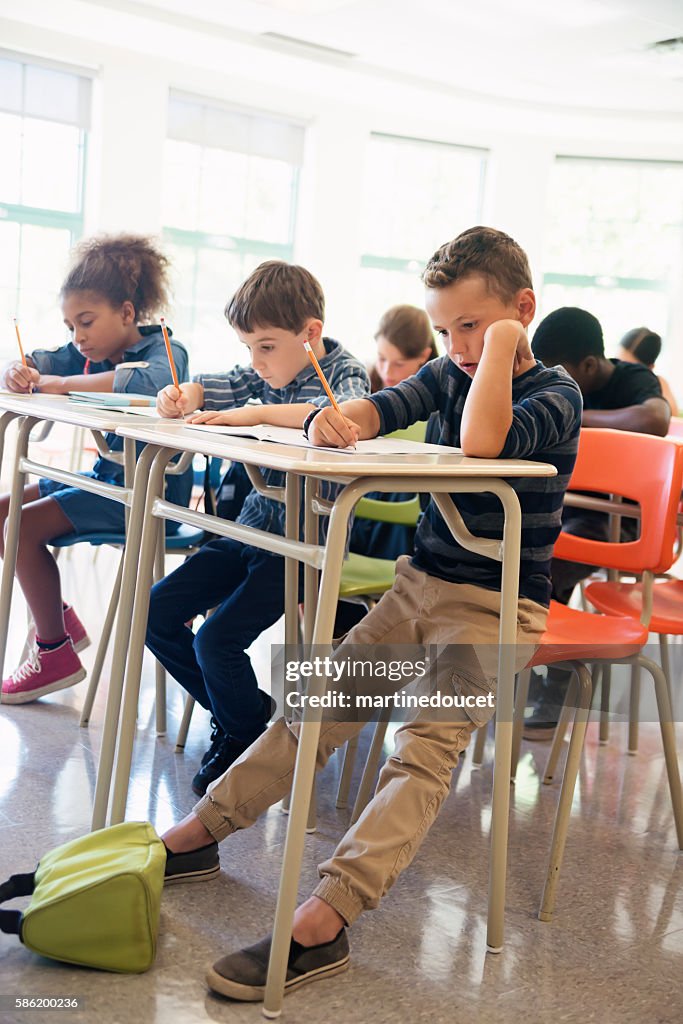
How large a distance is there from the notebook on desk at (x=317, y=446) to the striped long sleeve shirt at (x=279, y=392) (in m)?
0.17

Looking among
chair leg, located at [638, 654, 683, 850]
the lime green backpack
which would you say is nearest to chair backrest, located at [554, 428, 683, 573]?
chair leg, located at [638, 654, 683, 850]

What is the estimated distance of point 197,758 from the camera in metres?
2.06

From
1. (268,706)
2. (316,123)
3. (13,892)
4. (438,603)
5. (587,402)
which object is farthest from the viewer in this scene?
(316,123)

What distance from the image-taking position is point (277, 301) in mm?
1827

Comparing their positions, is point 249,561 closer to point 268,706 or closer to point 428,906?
point 268,706

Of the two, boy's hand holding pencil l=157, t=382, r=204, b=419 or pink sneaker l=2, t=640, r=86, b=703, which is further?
pink sneaker l=2, t=640, r=86, b=703

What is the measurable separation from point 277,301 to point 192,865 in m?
0.99

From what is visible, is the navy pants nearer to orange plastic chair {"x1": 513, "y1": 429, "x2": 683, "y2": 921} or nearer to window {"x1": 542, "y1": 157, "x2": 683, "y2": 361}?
orange plastic chair {"x1": 513, "y1": 429, "x2": 683, "y2": 921}

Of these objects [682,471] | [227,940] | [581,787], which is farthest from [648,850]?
[227,940]

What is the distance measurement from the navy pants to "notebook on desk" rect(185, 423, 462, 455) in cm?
27

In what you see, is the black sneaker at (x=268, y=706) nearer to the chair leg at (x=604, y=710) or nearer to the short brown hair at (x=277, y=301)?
the short brown hair at (x=277, y=301)

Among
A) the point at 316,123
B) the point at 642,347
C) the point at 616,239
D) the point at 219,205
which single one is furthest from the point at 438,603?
the point at 616,239

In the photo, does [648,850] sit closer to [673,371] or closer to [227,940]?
[227,940]

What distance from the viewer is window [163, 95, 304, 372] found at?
6988mm
